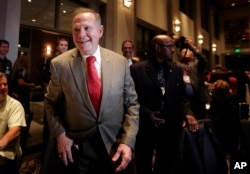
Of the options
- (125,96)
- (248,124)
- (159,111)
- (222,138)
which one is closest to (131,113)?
(125,96)

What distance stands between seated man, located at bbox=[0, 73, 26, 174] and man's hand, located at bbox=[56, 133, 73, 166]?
866 millimetres

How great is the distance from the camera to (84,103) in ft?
4.17

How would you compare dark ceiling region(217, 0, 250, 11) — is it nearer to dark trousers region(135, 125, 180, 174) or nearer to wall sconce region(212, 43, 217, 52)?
wall sconce region(212, 43, 217, 52)

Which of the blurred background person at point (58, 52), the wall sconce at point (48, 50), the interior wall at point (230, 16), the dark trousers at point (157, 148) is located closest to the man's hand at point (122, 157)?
the dark trousers at point (157, 148)

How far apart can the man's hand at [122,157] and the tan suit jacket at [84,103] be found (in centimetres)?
3

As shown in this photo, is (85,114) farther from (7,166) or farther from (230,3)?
(230,3)

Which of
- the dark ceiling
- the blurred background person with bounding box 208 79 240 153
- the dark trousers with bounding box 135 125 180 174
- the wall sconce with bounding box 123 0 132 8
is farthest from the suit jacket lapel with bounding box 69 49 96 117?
the dark ceiling

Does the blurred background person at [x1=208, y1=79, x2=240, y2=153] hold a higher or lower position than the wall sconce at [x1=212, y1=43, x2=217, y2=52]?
lower

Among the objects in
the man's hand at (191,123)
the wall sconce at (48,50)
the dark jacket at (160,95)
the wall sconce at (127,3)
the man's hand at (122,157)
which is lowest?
the man's hand at (122,157)

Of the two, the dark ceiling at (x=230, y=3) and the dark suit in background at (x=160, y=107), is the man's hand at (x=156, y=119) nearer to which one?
the dark suit in background at (x=160, y=107)

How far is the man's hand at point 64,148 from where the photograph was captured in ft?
4.11

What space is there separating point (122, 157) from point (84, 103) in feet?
1.14

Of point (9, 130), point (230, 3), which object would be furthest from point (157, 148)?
point (230, 3)

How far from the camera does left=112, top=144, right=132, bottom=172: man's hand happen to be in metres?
1.27
